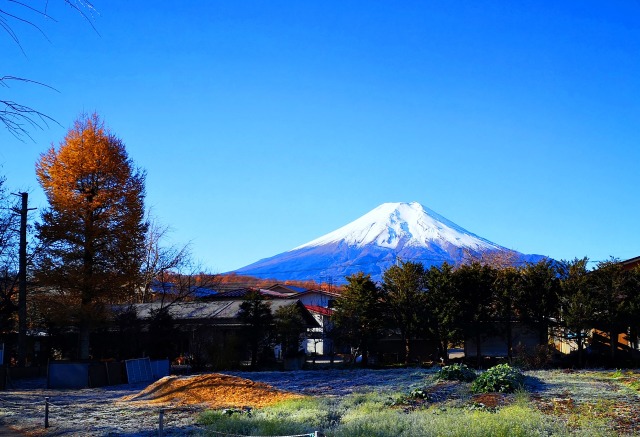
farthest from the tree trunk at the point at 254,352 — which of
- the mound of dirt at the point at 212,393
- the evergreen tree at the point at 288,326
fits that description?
the mound of dirt at the point at 212,393

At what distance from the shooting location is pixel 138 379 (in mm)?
28922

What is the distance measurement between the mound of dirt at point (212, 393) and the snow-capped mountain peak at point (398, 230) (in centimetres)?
12477

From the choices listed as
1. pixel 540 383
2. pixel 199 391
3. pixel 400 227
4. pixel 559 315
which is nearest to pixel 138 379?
pixel 199 391

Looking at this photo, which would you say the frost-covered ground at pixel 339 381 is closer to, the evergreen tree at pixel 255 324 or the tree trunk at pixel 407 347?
the evergreen tree at pixel 255 324

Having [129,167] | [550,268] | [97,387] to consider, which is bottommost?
[97,387]

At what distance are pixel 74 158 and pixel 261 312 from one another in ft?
40.6

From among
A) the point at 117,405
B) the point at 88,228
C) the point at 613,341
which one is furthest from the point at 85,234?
the point at 613,341

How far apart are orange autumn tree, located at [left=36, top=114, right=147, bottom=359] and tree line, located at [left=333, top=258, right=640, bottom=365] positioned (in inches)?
451

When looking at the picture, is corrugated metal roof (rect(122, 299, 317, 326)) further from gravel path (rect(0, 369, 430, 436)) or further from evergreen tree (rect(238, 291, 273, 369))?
gravel path (rect(0, 369, 430, 436))

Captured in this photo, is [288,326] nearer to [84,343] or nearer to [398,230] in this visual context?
[84,343]

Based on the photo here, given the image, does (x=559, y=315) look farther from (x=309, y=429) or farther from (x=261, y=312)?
(x=309, y=429)

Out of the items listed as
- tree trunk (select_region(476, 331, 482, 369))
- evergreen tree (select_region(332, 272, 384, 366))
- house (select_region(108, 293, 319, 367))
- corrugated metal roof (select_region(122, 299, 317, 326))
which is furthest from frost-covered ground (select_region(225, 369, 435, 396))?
corrugated metal roof (select_region(122, 299, 317, 326))

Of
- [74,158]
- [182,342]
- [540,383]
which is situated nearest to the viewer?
[540,383]

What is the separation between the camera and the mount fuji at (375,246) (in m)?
146
